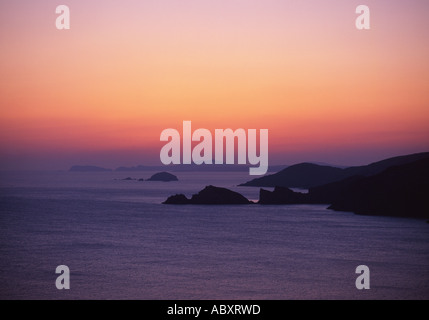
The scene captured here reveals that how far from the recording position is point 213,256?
134 ft

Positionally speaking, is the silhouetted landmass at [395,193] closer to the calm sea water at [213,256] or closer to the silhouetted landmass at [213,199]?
the calm sea water at [213,256]

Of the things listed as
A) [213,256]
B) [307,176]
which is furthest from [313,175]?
[213,256]

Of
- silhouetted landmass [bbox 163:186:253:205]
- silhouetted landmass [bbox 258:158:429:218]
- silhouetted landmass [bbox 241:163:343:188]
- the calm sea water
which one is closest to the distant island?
silhouetted landmass [bbox 258:158:429:218]

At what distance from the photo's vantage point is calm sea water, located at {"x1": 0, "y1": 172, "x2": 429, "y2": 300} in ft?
92.4

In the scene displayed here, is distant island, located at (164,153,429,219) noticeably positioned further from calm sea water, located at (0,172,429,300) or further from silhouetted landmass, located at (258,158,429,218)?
calm sea water, located at (0,172,429,300)

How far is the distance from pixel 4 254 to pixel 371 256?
107 ft

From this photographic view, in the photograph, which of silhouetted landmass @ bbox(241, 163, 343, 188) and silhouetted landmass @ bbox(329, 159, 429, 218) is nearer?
silhouetted landmass @ bbox(329, 159, 429, 218)

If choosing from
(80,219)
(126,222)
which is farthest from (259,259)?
(80,219)

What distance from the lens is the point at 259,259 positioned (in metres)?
39.0

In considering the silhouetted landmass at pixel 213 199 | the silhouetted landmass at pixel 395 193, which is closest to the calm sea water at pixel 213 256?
the silhouetted landmass at pixel 395 193

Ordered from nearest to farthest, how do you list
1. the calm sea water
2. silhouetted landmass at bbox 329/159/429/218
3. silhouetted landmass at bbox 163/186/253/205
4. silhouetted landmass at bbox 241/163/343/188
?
1. the calm sea water
2. silhouetted landmass at bbox 329/159/429/218
3. silhouetted landmass at bbox 163/186/253/205
4. silhouetted landmass at bbox 241/163/343/188

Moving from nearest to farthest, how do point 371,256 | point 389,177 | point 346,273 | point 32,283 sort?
point 32,283, point 346,273, point 371,256, point 389,177

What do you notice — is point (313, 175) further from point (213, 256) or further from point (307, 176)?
point (213, 256)
